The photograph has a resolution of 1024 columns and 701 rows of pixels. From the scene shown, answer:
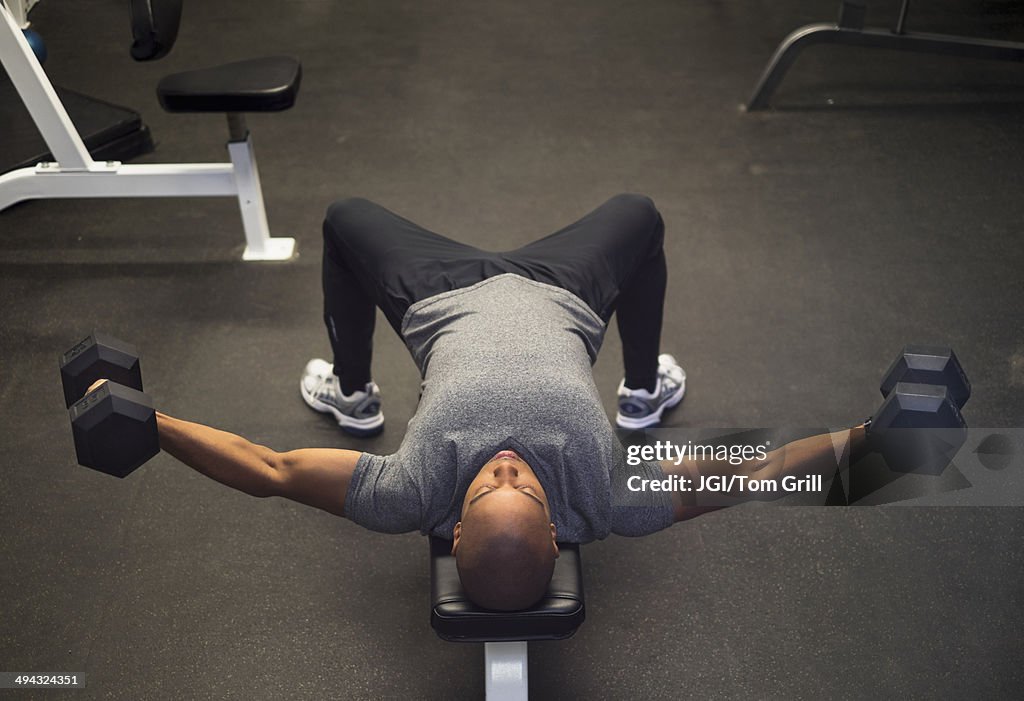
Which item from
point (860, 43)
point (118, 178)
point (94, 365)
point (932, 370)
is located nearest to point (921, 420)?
point (932, 370)

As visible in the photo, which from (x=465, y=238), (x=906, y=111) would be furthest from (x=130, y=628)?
(x=906, y=111)

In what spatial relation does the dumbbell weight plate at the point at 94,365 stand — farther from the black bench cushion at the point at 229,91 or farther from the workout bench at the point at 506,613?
the black bench cushion at the point at 229,91

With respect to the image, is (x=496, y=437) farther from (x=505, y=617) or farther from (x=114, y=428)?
(x=114, y=428)

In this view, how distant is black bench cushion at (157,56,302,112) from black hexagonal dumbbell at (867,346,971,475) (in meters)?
1.62

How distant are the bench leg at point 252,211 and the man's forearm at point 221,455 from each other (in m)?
1.24

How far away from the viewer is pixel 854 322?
2.68m

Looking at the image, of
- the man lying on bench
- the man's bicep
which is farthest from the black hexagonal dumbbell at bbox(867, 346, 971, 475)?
the man's bicep

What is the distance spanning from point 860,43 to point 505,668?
2783mm

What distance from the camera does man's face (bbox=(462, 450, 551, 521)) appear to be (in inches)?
55.5

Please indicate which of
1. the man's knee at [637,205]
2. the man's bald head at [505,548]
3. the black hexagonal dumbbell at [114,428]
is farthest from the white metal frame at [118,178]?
the man's bald head at [505,548]

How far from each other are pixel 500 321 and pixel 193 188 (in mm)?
1429

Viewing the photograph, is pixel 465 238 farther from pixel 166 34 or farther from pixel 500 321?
pixel 500 321

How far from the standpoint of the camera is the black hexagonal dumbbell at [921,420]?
1.47 meters

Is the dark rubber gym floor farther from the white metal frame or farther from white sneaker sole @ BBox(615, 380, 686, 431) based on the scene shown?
the white metal frame
